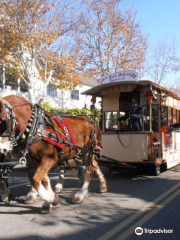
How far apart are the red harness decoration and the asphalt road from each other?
1275 mm

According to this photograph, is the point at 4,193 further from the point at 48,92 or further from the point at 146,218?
the point at 48,92

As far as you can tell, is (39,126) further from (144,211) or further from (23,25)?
(23,25)

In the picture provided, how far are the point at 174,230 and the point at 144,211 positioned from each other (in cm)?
99

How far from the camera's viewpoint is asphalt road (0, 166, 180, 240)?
4312 mm

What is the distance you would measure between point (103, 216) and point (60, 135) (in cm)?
169

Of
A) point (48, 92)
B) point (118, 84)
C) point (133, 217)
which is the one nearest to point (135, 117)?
point (118, 84)

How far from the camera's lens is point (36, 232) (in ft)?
14.3

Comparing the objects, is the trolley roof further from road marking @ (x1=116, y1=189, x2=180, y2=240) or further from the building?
the building


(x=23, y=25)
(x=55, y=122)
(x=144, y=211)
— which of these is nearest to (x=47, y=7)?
(x=23, y=25)

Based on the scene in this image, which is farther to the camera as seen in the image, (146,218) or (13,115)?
(146,218)

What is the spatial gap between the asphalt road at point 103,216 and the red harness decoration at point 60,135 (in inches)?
50.2

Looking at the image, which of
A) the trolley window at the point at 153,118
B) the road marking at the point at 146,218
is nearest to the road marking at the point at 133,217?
the road marking at the point at 146,218

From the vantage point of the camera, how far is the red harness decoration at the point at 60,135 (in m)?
5.31

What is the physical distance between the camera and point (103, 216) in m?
5.14
